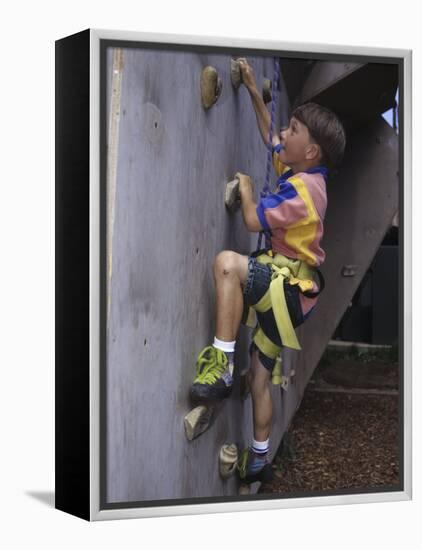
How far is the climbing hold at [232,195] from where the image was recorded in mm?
6387

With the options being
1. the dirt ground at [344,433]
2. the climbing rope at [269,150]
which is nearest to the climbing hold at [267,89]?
the climbing rope at [269,150]

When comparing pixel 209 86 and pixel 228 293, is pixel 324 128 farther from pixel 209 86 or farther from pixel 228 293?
pixel 228 293

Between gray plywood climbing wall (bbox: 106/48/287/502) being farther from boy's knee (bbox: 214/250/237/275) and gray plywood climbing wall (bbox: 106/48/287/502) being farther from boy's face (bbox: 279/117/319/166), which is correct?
boy's face (bbox: 279/117/319/166)

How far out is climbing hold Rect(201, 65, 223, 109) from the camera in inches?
243

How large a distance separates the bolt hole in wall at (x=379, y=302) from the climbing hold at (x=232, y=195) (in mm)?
899

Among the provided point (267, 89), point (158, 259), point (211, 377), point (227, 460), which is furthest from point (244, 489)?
point (267, 89)

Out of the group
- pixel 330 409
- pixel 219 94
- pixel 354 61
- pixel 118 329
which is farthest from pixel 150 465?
pixel 354 61

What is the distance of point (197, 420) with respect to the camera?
614 centimetres

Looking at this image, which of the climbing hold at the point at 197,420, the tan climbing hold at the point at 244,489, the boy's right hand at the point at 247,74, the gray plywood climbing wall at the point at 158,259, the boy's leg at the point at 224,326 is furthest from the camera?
the tan climbing hold at the point at 244,489

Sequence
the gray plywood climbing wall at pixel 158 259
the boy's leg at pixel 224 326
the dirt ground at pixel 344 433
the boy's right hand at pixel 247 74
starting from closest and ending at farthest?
the gray plywood climbing wall at pixel 158 259 < the boy's leg at pixel 224 326 < the boy's right hand at pixel 247 74 < the dirt ground at pixel 344 433

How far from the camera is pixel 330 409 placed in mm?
6867

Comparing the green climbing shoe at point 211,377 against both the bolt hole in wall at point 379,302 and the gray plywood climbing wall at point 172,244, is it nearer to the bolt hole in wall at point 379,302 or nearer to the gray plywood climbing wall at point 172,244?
the gray plywood climbing wall at point 172,244

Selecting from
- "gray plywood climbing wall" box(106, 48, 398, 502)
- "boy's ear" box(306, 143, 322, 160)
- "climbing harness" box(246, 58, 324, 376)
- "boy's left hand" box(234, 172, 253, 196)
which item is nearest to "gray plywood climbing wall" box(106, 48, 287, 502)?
"gray plywood climbing wall" box(106, 48, 398, 502)

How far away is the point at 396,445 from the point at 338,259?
0.98 meters
